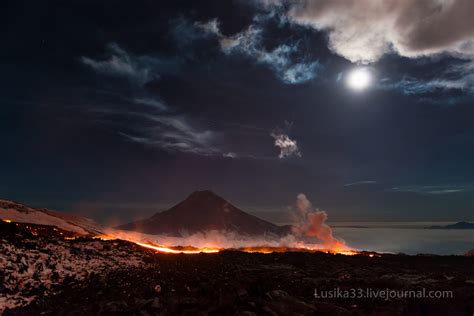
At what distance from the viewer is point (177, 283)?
3147 centimetres

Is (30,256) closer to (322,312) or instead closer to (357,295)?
(322,312)

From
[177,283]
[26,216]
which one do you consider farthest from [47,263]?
[26,216]

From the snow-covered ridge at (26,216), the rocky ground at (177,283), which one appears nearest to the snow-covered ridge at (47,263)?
the rocky ground at (177,283)

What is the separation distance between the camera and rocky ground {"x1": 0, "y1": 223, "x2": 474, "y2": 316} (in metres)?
24.5

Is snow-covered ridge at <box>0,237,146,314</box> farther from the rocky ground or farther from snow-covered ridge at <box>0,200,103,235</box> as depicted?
snow-covered ridge at <box>0,200,103,235</box>

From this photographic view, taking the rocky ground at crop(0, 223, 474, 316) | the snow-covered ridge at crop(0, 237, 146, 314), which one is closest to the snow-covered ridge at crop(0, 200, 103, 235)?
the rocky ground at crop(0, 223, 474, 316)

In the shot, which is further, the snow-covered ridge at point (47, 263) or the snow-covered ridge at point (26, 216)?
the snow-covered ridge at point (26, 216)

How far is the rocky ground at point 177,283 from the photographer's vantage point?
80.3ft

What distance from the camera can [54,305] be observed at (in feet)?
87.0

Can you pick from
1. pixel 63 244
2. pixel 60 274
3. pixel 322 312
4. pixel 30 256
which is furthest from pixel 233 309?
pixel 63 244

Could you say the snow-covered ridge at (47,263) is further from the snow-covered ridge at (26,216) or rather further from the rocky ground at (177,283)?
the snow-covered ridge at (26,216)

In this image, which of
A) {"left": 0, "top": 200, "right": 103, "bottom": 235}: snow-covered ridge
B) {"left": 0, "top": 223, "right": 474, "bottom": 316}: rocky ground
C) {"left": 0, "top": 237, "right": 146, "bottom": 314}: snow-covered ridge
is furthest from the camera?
{"left": 0, "top": 200, "right": 103, "bottom": 235}: snow-covered ridge

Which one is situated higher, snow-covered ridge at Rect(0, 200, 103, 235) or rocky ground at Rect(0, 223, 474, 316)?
snow-covered ridge at Rect(0, 200, 103, 235)

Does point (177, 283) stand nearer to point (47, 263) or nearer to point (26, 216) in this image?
point (47, 263)
